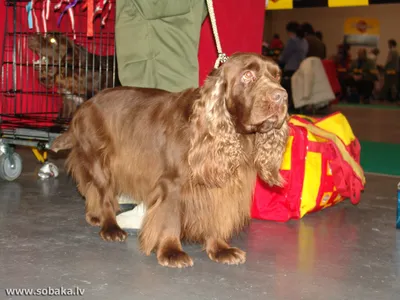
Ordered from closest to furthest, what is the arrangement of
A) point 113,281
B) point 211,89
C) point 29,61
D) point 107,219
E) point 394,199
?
1. point 113,281
2. point 211,89
3. point 107,219
4. point 394,199
5. point 29,61

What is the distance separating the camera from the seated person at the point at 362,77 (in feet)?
57.3

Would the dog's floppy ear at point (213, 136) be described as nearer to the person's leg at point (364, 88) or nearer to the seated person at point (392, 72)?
the person's leg at point (364, 88)

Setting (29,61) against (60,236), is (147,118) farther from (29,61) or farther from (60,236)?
(29,61)

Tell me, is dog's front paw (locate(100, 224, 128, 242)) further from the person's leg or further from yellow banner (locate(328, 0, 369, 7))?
the person's leg

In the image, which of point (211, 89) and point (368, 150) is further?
point (368, 150)

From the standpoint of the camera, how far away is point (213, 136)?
2.60 m

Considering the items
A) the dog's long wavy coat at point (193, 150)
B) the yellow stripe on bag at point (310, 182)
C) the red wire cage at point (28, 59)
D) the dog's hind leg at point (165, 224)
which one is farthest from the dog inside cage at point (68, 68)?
the dog's hind leg at point (165, 224)

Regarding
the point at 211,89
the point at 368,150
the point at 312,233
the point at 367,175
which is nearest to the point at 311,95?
the point at 368,150

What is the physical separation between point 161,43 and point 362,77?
15.5 meters

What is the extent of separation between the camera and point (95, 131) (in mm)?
3191

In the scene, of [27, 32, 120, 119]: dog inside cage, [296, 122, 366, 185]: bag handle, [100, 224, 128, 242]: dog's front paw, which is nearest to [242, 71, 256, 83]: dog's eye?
[100, 224, 128, 242]: dog's front paw

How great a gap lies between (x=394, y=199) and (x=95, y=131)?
7.17 ft

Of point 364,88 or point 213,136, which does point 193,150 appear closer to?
point 213,136

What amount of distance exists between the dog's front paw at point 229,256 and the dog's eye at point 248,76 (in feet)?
2.52
